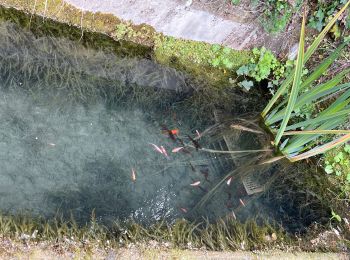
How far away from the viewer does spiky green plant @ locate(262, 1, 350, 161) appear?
8.04ft

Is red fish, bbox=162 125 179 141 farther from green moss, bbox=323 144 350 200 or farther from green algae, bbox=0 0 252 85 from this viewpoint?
green moss, bbox=323 144 350 200

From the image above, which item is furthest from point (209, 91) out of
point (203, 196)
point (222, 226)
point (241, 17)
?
point (222, 226)

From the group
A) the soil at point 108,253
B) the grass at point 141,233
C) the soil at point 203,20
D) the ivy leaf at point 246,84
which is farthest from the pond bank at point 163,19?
the soil at point 108,253

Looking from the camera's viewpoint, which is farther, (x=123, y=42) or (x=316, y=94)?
(x=123, y=42)

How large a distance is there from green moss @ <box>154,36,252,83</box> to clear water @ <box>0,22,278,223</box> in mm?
95

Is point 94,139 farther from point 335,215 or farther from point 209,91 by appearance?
point 335,215

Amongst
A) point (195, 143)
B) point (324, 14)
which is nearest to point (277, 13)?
point (324, 14)

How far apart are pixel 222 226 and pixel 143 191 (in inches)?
22.0

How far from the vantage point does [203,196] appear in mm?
2932

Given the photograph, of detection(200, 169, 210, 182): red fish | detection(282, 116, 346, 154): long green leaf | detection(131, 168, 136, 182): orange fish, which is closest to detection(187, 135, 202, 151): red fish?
detection(200, 169, 210, 182): red fish

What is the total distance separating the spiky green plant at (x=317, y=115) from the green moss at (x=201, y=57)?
48 centimetres

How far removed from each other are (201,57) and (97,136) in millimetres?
1072

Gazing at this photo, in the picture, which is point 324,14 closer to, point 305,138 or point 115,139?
point 305,138

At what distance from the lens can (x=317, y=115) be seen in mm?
2842
